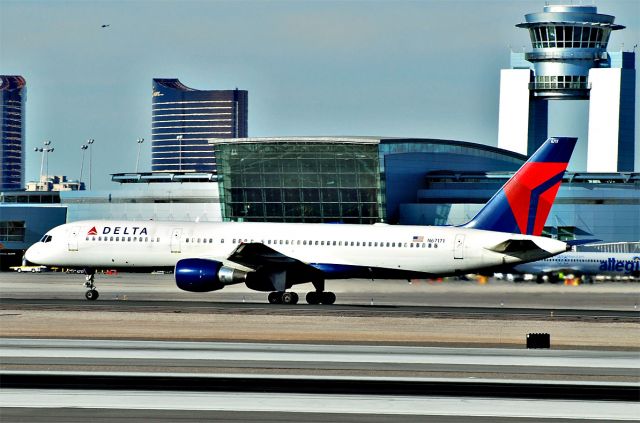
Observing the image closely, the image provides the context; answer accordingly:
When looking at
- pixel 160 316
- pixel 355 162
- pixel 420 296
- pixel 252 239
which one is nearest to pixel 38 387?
pixel 160 316

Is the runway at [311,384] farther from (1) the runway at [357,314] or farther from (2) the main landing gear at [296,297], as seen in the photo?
(2) the main landing gear at [296,297]

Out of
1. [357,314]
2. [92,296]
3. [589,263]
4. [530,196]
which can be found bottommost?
[92,296]

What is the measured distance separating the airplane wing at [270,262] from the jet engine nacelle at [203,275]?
1312 mm

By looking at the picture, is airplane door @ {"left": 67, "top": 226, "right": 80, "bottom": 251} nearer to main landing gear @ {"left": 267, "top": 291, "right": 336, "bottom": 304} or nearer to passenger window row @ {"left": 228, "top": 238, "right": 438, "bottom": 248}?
passenger window row @ {"left": 228, "top": 238, "right": 438, "bottom": 248}

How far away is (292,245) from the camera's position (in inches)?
2295

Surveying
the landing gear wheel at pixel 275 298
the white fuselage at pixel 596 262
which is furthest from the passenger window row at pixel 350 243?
the white fuselage at pixel 596 262

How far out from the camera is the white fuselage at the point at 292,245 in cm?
5609

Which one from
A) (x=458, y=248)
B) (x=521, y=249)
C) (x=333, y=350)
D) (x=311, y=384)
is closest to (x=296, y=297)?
(x=458, y=248)

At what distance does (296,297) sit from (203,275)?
4691 mm

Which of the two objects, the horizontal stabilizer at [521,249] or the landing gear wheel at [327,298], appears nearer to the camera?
the horizontal stabilizer at [521,249]

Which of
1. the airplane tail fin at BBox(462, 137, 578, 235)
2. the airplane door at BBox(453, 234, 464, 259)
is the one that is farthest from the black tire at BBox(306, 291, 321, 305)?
the airplane tail fin at BBox(462, 137, 578, 235)

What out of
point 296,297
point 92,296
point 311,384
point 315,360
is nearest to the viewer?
point 311,384

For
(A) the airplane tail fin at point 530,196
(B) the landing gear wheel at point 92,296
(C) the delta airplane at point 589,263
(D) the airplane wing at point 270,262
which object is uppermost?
(A) the airplane tail fin at point 530,196

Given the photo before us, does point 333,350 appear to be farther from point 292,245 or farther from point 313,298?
point 292,245
